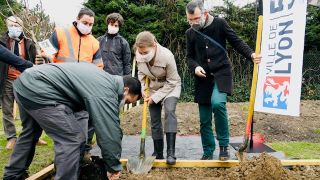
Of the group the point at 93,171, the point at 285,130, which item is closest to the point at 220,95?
the point at 93,171

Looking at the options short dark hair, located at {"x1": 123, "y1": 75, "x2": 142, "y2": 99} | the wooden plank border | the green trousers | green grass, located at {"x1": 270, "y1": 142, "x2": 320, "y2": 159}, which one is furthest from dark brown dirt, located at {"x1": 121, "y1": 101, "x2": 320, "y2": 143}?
short dark hair, located at {"x1": 123, "y1": 75, "x2": 142, "y2": 99}

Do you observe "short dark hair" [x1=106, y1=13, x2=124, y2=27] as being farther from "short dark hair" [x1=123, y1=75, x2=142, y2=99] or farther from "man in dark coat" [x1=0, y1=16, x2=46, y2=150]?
"short dark hair" [x1=123, y1=75, x2=142, y2=99]

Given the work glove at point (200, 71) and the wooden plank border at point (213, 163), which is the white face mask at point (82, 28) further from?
the wooden plank border at point (213, 163)

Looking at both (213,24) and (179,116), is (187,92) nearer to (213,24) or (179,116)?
(179,116)

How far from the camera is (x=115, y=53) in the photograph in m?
6.36

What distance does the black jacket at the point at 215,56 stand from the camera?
15.8 ft

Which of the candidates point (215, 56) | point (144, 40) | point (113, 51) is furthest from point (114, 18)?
point (215, 56)

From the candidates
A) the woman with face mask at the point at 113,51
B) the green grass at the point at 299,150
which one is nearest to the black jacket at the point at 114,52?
the woman with face mask at the point at 113,51

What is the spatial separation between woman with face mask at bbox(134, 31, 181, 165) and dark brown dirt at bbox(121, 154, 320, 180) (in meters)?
0.24

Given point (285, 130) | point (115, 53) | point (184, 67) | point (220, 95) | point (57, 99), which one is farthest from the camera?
point (184, 67)

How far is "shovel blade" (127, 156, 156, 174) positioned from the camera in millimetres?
4383

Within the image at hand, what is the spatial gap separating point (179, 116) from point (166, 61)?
4.81 meters

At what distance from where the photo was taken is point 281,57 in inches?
195

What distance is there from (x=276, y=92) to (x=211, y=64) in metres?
0.91
